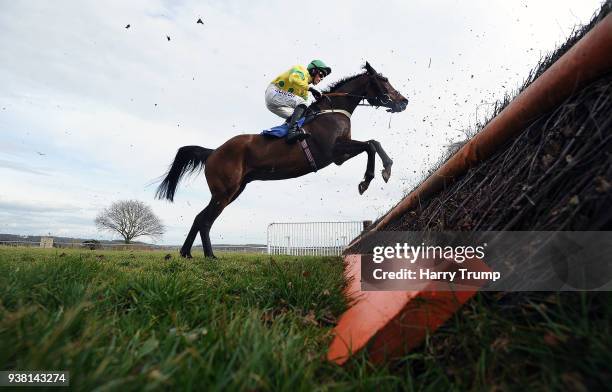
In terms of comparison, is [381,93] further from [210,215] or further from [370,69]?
[210,215]

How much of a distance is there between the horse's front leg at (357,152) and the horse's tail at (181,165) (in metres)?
2.81

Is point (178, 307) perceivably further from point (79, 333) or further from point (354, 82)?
point (354, 82)

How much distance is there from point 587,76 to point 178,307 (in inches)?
79.8

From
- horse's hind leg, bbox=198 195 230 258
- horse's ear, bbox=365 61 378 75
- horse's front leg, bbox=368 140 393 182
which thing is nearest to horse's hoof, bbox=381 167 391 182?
horse's front leg, bbox=368 140 393 182

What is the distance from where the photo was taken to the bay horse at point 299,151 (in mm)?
6648

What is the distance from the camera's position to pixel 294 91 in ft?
23.1

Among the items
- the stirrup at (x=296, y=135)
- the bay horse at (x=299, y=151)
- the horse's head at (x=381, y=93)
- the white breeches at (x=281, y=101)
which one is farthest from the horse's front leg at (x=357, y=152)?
the horse's head at (x=381, y=93)

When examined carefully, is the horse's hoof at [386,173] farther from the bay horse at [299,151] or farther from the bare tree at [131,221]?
the bare tree at [131,221]

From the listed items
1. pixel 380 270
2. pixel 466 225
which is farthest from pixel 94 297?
pixel 466 225

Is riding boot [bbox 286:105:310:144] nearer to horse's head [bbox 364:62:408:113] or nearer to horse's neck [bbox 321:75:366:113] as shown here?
horse's neck [bbox 321:75:366:113]

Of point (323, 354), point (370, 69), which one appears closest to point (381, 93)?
point (370, 69)

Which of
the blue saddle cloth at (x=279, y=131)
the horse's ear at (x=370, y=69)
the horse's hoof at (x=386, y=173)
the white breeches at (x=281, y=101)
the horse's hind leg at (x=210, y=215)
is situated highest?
the horse's ear at (x=370, y=69)

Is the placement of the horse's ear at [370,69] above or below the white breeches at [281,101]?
above

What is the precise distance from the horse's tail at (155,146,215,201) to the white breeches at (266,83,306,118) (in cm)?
166
